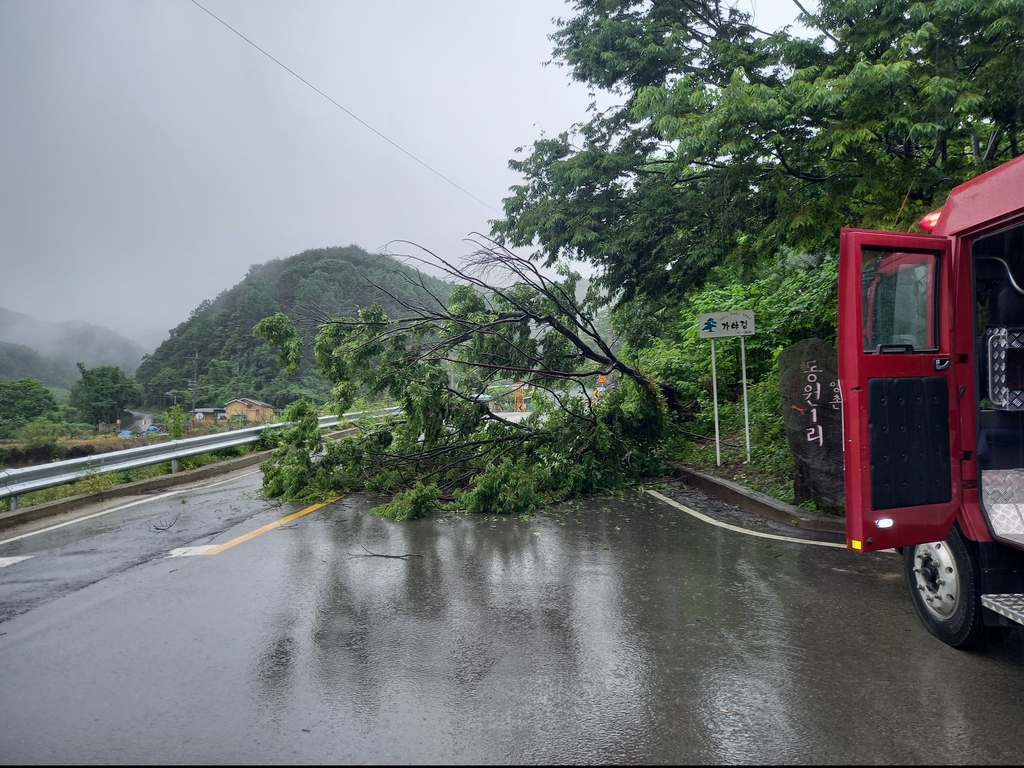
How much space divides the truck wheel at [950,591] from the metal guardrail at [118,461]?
7.95m

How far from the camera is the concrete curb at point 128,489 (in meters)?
9.45

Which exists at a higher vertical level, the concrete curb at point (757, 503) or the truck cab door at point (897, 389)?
the truck cab door at point (897, 389)

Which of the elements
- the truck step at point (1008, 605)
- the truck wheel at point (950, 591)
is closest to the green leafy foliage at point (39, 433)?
the truck wheel at point (950, 591)

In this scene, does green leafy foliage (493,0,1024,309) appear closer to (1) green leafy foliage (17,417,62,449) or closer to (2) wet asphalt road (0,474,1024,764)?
(2) wet asphalt road (0,474,1024,764)

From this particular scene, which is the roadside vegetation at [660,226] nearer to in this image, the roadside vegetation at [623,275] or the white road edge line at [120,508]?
the roadside vegetation at [623,275]

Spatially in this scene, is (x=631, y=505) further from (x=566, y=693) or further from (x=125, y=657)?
(x=125, y=657)

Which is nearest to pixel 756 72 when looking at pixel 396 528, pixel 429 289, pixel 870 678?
pixel 429 289

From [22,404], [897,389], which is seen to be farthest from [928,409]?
[22,404]

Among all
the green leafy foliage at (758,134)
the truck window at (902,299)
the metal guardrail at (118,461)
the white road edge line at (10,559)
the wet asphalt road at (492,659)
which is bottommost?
the wet asphalt road at (492,659)

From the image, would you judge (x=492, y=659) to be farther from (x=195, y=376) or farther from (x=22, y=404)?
(x=195, y=376)

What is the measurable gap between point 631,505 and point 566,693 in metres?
5.75

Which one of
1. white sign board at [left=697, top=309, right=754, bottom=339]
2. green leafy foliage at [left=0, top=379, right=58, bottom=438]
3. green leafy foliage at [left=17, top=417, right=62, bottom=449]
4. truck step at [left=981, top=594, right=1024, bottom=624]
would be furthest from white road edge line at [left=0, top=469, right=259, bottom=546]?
truck step at [left=981, top=594, right=1024, bottom=624]

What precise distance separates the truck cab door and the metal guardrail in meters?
7.83

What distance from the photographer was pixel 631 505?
374 inches
